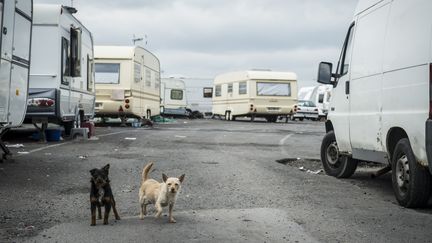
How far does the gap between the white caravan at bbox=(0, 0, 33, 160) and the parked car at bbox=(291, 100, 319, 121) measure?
3530 centimetres

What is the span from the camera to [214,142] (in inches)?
660

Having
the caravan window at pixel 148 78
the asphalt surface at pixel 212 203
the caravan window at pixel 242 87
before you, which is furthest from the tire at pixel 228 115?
the asphalt surface at pixel 212 203

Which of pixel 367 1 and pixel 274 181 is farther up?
pixel 367 1

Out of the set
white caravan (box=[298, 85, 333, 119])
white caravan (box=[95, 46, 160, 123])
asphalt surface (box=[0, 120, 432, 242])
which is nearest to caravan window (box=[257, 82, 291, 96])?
white caravan (box=[298, 85, 333, 119])

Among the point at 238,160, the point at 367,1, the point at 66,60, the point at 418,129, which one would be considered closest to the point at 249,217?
the point at 418,129

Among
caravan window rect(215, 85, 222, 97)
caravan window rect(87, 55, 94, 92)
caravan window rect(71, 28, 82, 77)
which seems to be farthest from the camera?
caravan window rect(215, 85, 222, 97)

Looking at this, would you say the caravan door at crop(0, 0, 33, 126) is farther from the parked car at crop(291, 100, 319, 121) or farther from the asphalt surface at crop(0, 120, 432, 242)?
the parked car at crop(291, 100, 319, 121)

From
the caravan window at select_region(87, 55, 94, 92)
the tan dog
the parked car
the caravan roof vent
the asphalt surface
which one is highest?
the caravan roof vent

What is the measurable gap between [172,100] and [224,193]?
3470 cm

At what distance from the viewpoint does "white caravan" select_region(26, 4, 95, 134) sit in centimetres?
Answer: 1441

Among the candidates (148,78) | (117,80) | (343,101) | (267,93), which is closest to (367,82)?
(343,101)

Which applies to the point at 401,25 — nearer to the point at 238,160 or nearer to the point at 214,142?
the point at 238,160

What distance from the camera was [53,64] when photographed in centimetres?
1456

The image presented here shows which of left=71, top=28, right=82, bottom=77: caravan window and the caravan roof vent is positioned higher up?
the caravan roof vent
